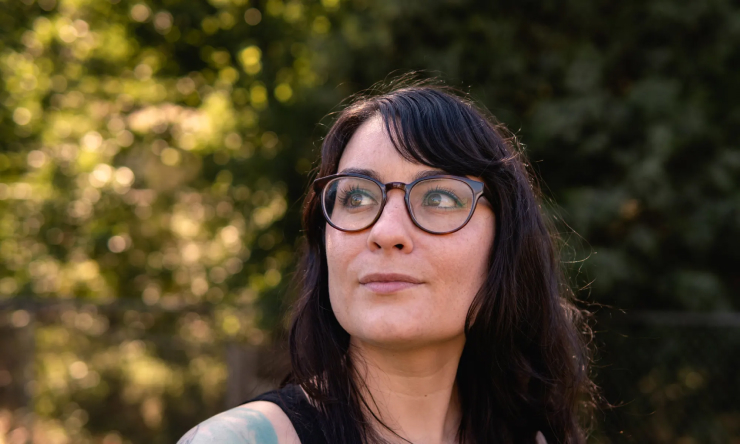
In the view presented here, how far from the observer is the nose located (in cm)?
159

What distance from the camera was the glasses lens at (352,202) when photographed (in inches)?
65.2

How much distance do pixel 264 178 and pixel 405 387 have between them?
3.39 meters

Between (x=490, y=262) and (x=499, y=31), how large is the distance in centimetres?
310

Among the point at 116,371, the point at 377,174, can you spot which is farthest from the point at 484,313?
the point at 116,371

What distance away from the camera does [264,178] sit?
4.96 meters

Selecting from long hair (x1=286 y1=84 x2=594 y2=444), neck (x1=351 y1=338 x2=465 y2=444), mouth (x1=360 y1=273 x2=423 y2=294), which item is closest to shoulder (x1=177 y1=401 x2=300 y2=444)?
long hair (x1=286 y1=84 x2=594 y2=444)

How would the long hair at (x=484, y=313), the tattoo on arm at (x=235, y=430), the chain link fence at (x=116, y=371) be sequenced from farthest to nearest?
the chain link fence at (x=116, y=371) → the long hair at (x=484, y=313) → the tattoo on arm at (x=235, y=430)

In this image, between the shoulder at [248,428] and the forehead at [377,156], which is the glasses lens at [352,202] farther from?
the shoulder at [248,428]

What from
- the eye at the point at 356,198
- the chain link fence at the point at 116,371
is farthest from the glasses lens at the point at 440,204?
the chain link fence at the point at 116,371

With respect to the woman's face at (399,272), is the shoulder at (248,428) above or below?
below

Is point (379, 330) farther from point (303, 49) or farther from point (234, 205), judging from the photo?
point (303, 49)

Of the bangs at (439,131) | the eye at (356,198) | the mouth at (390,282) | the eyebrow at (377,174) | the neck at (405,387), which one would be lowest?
the neck at (405,387)

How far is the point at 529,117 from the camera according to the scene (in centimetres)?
451

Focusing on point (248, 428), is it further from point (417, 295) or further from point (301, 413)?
point (417, 295)
